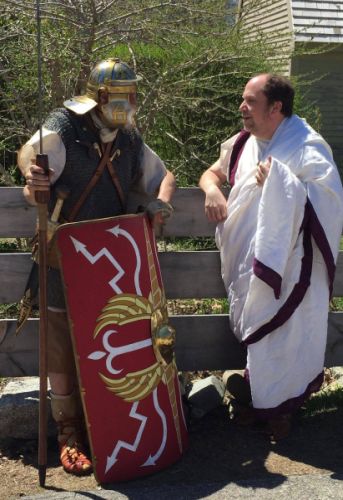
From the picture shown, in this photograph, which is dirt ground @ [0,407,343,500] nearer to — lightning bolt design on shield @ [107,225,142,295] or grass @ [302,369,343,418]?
grass @ [302,369,343,418]

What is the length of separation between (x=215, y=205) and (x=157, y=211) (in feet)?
1.72

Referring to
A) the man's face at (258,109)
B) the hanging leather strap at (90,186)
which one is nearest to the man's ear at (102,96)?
the hanging leather strap at (90,186)

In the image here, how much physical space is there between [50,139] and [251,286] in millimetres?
1221

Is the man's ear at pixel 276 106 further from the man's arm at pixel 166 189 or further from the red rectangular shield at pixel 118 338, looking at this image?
the red rectangular shield at pixel 118 338

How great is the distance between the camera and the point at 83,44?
5.55 m

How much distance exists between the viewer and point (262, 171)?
3.78 m

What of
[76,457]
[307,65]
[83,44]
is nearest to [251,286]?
[76,457]

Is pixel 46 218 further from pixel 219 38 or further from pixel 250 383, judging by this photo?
pixel 219 38

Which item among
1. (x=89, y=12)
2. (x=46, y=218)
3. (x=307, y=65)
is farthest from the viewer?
(x=307, y=65)

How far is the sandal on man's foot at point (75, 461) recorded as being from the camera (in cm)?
364

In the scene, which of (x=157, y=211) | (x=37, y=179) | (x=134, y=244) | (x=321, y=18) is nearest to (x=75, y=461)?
(x=134, y=244)

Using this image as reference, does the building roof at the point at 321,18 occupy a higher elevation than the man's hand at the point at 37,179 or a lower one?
higher

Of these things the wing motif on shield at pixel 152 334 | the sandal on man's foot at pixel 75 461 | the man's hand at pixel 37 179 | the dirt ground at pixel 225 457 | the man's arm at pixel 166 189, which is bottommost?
the dirt ground at pixel 225 457

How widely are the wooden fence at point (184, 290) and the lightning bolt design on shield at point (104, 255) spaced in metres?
0.56
